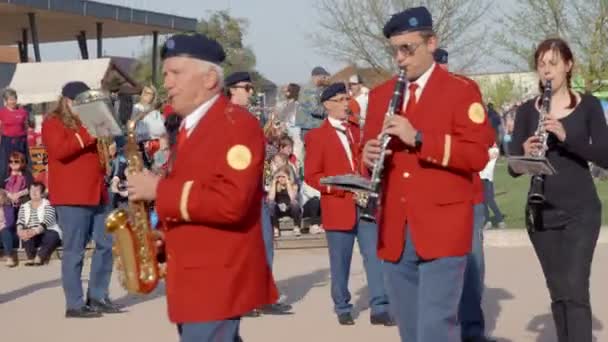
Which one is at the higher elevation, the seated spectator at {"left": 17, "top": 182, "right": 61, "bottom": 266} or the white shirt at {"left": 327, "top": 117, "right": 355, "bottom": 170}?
the white shirt at {"left": 327, "top": 117, "right": 355, "bottom": 170}

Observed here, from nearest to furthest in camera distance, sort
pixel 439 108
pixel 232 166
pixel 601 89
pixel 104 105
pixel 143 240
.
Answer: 1. pixel 232 166
2. pixel 143 240
3. pixel 439 108
4. pixel 104 105
5. pixel 601 89

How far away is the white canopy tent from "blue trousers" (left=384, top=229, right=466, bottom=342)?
15.5 metres

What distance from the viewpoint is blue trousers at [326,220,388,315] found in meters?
9.74

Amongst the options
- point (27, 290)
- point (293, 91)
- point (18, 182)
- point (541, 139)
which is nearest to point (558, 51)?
point (541, 139)

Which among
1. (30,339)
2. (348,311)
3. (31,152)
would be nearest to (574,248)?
(348,311)

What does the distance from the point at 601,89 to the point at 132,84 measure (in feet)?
59.2

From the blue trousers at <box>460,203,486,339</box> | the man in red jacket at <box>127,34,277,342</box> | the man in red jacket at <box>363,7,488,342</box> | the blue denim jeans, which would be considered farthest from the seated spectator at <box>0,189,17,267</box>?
the man in red jacket at <box>127,34,277,342</box>

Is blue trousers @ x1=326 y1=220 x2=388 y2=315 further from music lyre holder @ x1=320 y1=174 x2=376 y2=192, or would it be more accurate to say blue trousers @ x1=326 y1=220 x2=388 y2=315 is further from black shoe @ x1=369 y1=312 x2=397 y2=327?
music lyre holder @ x1=320 y1=174 x2=376 y2=192

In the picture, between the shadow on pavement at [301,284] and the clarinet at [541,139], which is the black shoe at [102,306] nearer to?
the shadow on pavement at [301,284]

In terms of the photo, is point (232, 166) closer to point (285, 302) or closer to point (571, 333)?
point (571, 333)

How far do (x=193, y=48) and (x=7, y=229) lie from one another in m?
10.2

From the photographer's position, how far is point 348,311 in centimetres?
987

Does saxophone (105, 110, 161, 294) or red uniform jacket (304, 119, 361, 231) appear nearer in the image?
saxophone (105, 110, 161, 294)

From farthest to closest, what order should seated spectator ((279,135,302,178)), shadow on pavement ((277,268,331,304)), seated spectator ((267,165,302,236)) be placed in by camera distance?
seated spectator ((279,135,302,178))
seated spectator ((267,165,302,236))
shadow on pavement ((277,268,331,304))
